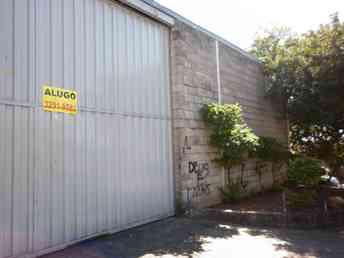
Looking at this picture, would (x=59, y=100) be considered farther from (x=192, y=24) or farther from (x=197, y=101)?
(x=192, y=24)

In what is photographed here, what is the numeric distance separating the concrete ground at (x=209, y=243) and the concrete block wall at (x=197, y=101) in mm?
1511

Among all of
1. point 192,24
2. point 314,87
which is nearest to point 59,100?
point 192,24

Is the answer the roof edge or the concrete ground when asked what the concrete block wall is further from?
the concrete ground

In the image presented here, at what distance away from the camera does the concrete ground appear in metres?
4.81

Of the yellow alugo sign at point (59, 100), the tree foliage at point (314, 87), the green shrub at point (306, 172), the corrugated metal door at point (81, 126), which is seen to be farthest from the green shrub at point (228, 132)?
the yellow alugo sign at point (59, 100)

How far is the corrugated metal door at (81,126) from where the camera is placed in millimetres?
4406

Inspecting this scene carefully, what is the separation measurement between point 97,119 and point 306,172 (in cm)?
516

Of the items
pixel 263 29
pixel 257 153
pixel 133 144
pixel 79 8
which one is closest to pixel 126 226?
pixel 133 144

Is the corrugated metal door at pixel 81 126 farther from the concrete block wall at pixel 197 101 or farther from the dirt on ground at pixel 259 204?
the dirt on ground at pixel 259 204

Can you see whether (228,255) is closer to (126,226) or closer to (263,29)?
(126,226)

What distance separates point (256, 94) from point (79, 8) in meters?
7.98

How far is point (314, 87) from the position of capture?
10.4 meters

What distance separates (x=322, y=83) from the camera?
9.80m

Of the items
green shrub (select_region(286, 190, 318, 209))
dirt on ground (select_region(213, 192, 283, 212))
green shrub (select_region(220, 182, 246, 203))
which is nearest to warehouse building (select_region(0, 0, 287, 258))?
green shrub (select_region(220, 182, 246, 203))
